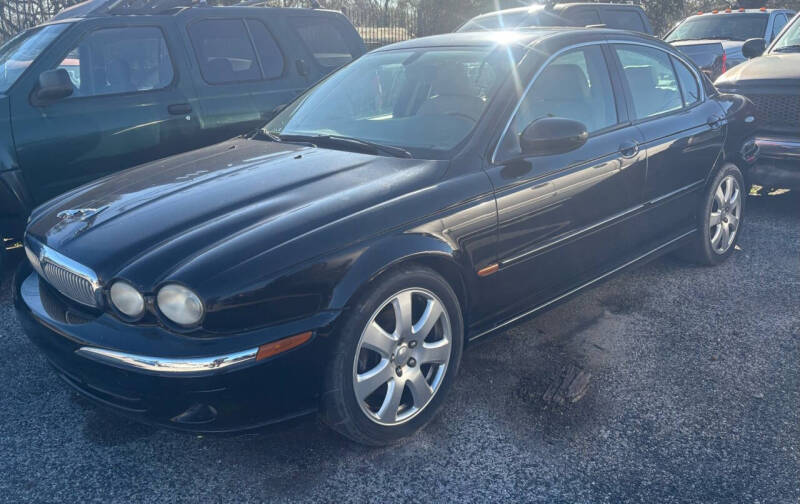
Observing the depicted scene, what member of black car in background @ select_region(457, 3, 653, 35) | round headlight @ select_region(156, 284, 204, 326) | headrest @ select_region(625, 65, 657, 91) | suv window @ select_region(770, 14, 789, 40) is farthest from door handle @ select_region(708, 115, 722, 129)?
suv window @ select_region(770, 14, 789, 40)

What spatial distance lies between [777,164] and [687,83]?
2.06 metres

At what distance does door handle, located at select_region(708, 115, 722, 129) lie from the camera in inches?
170

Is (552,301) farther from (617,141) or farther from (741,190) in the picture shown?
(741,190)

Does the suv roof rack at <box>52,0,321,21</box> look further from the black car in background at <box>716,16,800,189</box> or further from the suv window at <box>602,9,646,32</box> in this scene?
the suv window at <box>602,9,646,32</box>

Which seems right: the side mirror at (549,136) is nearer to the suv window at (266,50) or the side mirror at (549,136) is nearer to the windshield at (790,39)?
the suv window at (266,50)

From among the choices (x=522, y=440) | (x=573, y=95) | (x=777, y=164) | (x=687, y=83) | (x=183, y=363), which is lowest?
(x=522, y=440)

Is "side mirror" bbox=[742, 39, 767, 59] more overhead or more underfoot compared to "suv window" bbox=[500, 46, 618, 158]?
more underfoot

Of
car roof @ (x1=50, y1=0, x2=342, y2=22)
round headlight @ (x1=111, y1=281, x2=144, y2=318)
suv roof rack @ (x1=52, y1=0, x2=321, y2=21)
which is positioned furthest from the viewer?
suv roof rack @ (x1=52, y1=0, x2=321, y2=21)

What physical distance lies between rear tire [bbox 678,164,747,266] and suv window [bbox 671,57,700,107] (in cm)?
55

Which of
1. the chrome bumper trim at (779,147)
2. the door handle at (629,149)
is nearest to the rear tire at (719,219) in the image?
the door handle at (629,149)

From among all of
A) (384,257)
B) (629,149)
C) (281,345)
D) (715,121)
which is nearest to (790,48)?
(715,121)

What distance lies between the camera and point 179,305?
2201mm

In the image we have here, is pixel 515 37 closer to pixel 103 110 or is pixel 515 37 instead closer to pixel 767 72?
pixel 103 110

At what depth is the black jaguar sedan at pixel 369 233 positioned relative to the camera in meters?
2.24
